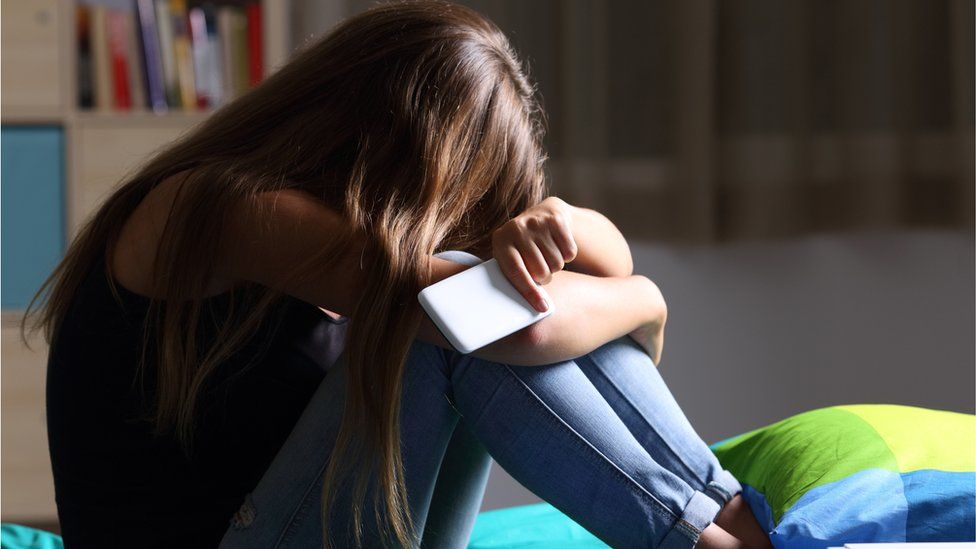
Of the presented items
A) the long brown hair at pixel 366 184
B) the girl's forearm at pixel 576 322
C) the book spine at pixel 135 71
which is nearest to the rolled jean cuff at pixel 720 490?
the girl's forearm at pixel 576 322

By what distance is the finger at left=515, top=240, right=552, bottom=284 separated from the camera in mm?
791

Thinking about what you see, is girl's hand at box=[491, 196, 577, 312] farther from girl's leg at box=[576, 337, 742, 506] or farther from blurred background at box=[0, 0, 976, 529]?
blurred background at box=[0, 0, 976, 529]

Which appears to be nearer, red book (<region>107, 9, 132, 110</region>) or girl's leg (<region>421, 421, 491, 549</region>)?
girl's leg (<region>421, 421, 491, 549</region>)

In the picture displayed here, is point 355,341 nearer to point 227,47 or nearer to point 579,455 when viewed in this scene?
point 579,455

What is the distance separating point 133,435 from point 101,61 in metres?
1.15

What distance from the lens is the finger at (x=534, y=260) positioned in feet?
2.59

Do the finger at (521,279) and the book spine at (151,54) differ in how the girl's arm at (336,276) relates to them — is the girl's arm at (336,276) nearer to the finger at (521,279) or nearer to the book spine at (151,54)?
the finger at (521,279)

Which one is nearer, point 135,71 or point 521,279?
point 521,279

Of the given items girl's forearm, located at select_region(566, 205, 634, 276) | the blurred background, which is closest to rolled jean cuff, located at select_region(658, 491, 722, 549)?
girl's forearm, located at select_region(566, 205, 634, 276)

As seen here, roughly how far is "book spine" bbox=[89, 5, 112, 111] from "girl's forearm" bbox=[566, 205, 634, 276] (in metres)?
1.17

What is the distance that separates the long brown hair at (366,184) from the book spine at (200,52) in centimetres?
93

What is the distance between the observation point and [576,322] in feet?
2.68

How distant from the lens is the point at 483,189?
0.94m

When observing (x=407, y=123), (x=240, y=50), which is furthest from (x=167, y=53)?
(x=407, y=123)
